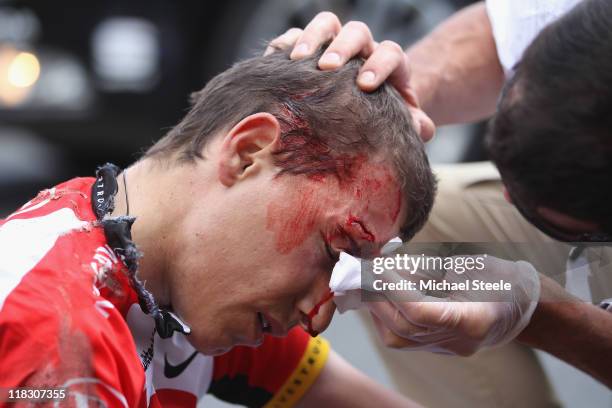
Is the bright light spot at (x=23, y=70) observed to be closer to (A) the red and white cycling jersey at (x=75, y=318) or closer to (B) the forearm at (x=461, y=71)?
(B) the forearm at (x=461, y=71)

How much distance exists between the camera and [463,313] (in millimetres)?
2250

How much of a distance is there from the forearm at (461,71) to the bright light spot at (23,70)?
2347mm

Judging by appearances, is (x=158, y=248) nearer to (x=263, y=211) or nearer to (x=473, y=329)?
(x=263, y=211)

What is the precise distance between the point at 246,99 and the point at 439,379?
4.00ft

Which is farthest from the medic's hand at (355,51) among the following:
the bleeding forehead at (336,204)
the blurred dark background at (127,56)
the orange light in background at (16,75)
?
the orange light in background at (16,75)

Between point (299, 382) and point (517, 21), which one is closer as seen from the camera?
point (299, 382)

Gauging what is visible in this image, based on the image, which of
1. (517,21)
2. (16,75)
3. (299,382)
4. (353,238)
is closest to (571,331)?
(353,238)

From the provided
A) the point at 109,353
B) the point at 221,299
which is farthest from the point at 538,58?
the point at 109,353

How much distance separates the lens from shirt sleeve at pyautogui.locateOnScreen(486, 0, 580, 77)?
300 centimetres

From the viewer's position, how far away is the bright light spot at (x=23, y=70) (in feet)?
16.8

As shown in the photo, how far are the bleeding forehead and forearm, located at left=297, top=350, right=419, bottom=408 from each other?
616mm

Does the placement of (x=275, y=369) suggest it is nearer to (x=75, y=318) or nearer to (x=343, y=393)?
(x=343, y=393)

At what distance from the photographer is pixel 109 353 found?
1931 mm

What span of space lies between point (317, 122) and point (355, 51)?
28 centimetres
